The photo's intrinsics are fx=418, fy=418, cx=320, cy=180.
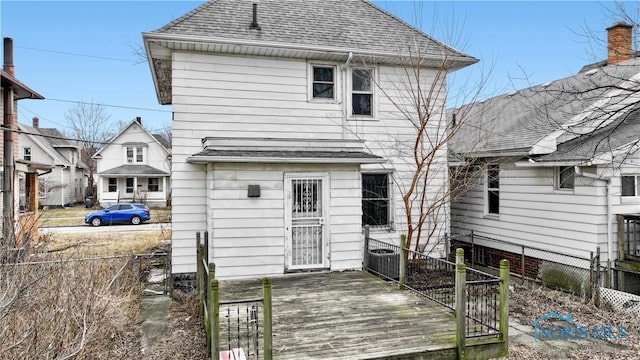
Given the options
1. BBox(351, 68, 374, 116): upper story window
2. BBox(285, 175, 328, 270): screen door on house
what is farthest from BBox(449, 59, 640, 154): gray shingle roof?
BBox(285, 175, 328, 270): screen door on house

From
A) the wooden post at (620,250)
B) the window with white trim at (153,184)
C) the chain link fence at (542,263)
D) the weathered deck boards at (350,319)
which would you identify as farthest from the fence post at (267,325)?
the window with white trim at (153,184)

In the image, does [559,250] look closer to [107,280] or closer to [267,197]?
[267,197]

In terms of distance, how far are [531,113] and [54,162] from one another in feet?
120

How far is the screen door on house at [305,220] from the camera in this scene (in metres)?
8.84

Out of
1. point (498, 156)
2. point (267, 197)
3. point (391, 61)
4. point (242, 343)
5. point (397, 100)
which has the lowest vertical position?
point (242, 343)

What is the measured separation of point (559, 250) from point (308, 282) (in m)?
6.09

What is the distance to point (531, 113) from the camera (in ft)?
41.2

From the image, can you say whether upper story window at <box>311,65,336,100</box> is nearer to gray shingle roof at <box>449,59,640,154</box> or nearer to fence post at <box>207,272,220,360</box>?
gray shingle roof at <box>449,59,640,154</box>

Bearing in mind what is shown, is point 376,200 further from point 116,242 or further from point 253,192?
point 116,242

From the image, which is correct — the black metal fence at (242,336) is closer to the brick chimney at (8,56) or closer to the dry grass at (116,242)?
the dry grass at (116,242)

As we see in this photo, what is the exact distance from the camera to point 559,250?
Answer: 9.84m

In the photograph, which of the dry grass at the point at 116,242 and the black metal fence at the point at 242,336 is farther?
the dry grass at the point at 116,242

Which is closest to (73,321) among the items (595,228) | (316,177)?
(316,177)

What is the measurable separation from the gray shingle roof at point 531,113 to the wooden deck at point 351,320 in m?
4.97
